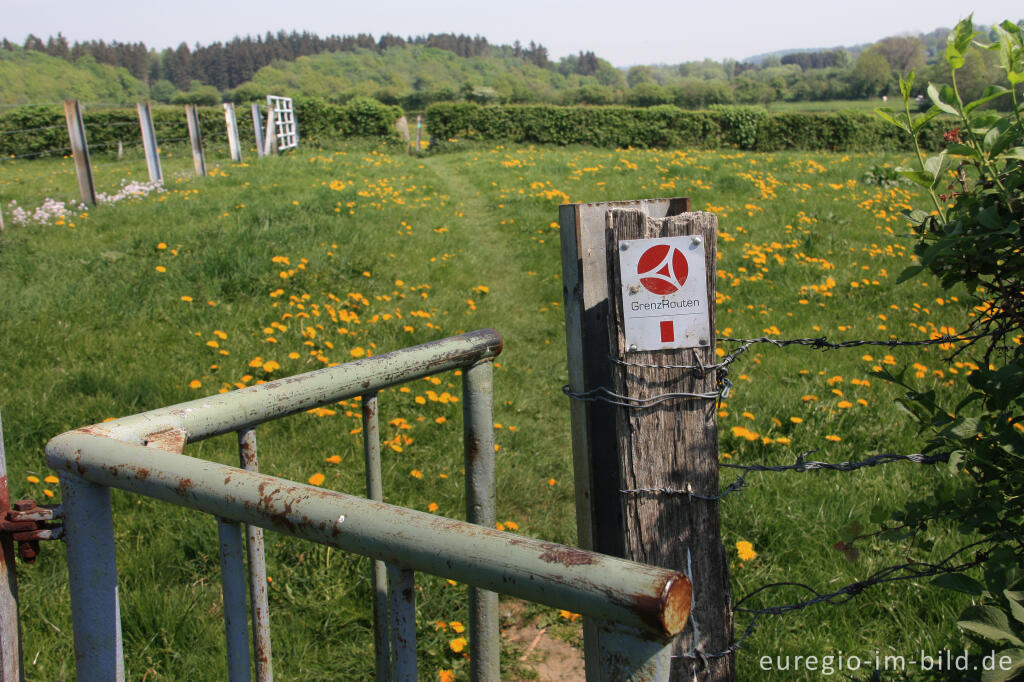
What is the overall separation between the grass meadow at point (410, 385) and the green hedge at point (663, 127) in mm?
14748

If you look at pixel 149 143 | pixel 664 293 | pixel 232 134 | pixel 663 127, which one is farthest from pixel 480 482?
pixel 663 127

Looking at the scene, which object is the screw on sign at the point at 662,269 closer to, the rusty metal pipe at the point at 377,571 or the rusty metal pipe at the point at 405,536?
the rusty metal pipe at the point at 377,571

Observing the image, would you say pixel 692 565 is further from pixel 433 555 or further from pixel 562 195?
pixel 562 195

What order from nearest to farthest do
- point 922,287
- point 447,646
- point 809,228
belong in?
point 447,646 → point 922,287 → point 809,228

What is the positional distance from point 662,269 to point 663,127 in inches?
982

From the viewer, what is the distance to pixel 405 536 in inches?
34.0

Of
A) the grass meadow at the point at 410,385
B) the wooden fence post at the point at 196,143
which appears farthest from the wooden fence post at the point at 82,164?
the wooden fence post at the point at 196,143

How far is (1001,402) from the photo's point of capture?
4.98 ft

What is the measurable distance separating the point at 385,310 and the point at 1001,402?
5.19 meters

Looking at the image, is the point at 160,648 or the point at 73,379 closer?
the point at 160,648

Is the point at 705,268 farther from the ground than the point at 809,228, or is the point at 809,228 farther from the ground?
the point at 705,268

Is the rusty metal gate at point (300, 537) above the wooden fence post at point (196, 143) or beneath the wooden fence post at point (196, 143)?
beneath

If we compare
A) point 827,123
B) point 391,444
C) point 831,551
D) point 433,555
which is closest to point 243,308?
point 391,444

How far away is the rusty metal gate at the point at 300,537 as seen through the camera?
2.56ft
